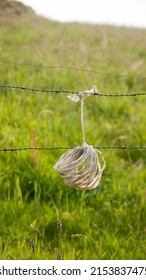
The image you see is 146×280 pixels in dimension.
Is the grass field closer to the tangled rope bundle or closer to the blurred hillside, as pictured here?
the tangled rope bundle

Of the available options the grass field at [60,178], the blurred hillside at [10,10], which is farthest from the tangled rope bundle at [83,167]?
the blurred hillside at [10,10]

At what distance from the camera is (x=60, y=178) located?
4.34 meters

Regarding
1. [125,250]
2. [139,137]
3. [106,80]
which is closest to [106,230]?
[125,250]

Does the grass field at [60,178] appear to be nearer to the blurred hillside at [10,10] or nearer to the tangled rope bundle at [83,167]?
the tangled rope bundle at [83,167]

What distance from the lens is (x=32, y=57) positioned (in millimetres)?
8805

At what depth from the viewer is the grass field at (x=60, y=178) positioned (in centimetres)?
372

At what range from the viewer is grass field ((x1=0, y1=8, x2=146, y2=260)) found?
3719mm

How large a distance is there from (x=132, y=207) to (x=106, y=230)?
43 cm

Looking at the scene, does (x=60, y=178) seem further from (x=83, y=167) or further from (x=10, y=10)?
(x=10, y=10)

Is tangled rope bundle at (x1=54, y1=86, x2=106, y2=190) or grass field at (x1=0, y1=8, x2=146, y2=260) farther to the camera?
grass field at (x1=0, y1=8, x2=146, y2=260)

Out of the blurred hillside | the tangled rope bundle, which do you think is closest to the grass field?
the tangled rope bundle

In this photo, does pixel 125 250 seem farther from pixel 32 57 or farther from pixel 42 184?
pixel 32 57

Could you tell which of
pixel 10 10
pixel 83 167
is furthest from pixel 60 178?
pixel 10 10

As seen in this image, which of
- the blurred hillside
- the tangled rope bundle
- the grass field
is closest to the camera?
the tangled rope bundle
